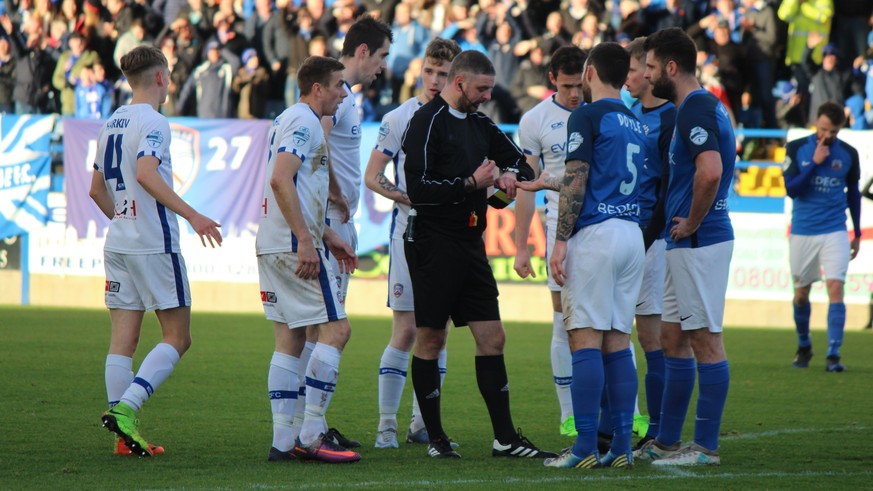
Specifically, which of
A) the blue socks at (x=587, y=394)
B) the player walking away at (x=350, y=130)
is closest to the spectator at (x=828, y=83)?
the player walking away at (x=350, y=130)

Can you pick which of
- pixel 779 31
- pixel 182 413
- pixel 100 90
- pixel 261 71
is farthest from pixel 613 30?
pixel 182 413

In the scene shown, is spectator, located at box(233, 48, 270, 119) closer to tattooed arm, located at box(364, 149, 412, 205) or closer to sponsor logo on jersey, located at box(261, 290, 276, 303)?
tattooed arm, located at box(364, 149, 412, 205)

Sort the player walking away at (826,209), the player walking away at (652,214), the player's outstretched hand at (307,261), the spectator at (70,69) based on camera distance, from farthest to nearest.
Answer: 1. the spectator at (70,69)
2. the player walking away at (826,209)
3. the player walking away at (652,214)
4. the player's outstretched hand at (307,261)

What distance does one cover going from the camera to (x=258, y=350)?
42.2 feet

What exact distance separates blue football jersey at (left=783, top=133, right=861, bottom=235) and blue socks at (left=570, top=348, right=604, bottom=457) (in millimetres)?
6491

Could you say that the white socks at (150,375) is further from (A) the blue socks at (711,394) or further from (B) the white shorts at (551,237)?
(A) the blue socks at (711,394)

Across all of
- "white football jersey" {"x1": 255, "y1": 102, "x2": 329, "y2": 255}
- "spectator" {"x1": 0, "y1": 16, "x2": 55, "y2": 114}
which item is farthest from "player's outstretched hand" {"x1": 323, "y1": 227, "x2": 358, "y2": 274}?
"spectator" {"x1": 0, "y1": 16, "x2": 55, "y2": 114}

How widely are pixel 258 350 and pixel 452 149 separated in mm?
6722

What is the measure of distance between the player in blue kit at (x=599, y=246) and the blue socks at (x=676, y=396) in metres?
0.35

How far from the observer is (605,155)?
6.23m

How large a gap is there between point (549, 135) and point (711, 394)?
2180mm

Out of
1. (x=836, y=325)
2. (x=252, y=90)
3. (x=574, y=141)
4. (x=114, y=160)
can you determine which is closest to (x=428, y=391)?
(x=574, y=141)

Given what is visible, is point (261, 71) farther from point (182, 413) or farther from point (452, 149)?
point (452, 149)

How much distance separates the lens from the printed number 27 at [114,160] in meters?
6.90
